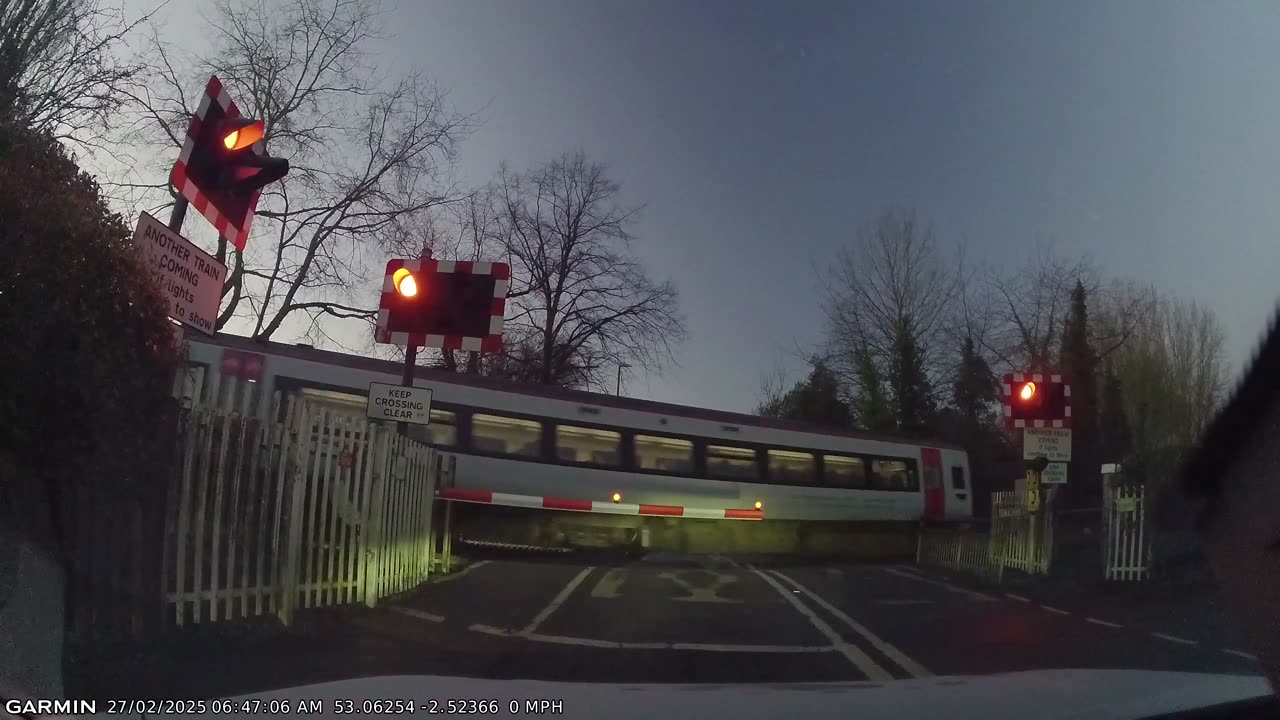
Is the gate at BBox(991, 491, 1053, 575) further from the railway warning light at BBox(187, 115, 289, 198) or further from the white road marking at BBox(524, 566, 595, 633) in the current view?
the railway warning light at BBox(187, 115, 289, 198)

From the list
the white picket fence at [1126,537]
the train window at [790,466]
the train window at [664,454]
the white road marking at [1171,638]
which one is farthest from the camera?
the train window at [790,466]

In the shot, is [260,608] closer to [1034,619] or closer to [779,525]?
[1034,619]

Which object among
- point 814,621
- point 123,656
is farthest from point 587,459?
point 123,656

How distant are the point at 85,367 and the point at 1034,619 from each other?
28.8 ft

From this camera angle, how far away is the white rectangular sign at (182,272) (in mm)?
5539

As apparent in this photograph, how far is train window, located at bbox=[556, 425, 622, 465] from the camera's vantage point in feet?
55.1

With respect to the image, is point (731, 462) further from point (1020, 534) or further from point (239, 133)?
point (239, 133)

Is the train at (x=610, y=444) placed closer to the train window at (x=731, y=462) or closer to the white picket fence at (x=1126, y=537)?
the train window at (x=731, y=462)

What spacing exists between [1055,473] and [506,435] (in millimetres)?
8969

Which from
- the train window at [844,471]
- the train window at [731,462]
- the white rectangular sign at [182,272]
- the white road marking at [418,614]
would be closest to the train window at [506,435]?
the train window at [731,462]

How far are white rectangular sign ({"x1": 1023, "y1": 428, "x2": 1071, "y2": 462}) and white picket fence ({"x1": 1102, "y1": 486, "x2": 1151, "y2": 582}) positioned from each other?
0.95 m

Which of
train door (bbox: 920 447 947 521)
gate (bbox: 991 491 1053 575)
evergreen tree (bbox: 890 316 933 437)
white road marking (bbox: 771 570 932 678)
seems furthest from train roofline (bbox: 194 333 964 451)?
evergreen tree (bbox: 890 316 933 437)

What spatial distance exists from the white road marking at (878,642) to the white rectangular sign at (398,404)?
4889 mm

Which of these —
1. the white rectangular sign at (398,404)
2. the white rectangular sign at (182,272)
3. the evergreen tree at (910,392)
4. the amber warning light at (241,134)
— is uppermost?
the evergreen tree at (910,392)
